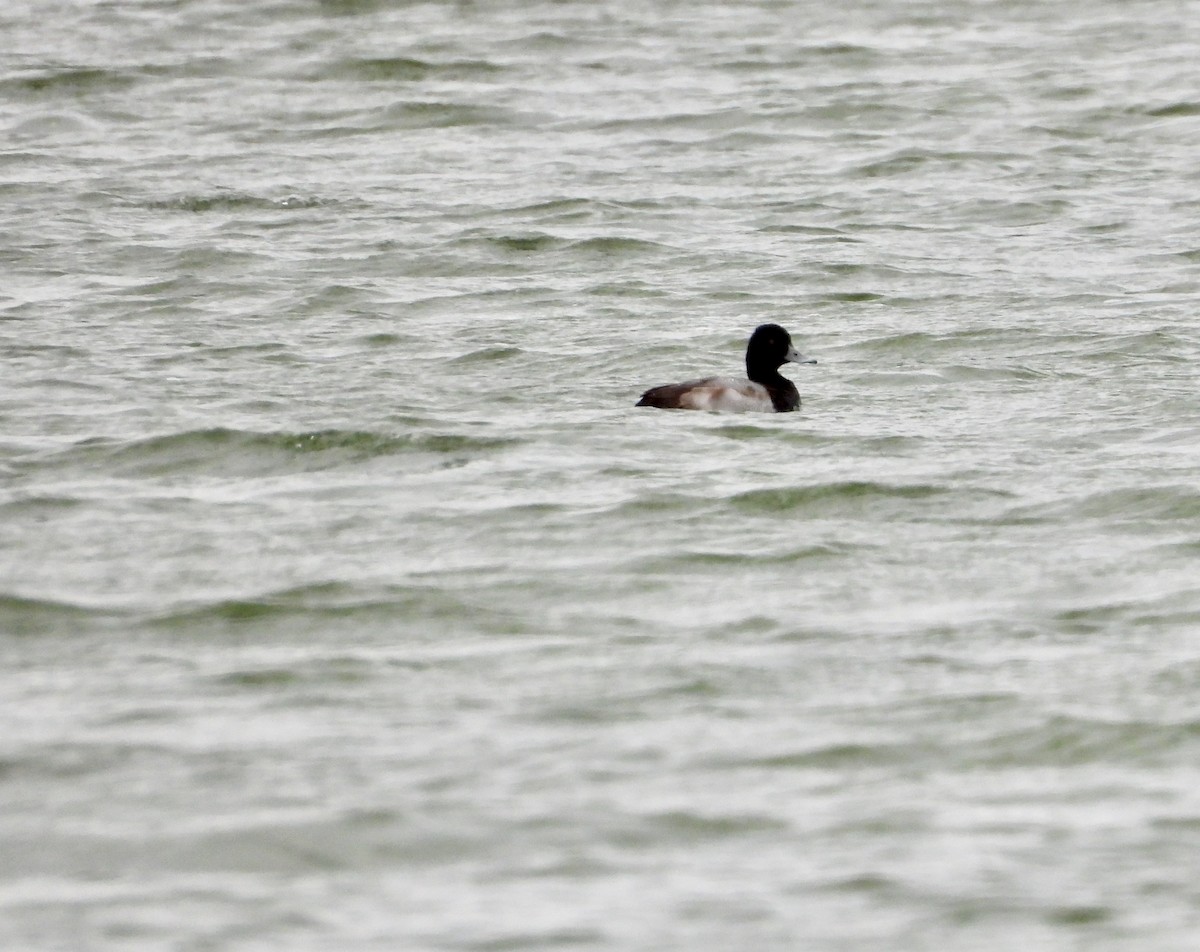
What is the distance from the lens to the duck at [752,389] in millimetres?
11500

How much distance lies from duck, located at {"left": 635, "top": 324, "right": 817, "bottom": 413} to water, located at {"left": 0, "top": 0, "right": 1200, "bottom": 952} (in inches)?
5.1

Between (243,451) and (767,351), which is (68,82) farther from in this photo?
(243,451)

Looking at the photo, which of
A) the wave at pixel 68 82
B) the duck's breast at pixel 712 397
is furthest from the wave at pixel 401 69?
the duck's breast at pixel 712 397

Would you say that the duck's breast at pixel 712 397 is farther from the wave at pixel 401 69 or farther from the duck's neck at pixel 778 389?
the wave at pixel 401 69

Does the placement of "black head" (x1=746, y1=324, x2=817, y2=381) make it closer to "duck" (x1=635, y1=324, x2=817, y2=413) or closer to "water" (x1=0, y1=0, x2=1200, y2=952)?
"duck" (x1=635, y1=324, x2=817, y2=413)

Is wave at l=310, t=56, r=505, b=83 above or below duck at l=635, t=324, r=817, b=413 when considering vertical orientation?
above

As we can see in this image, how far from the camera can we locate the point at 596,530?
958 cm

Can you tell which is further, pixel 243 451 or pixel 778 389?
pixel 778 389

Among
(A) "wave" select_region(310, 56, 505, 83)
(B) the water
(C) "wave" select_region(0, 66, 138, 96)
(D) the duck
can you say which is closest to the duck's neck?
(D) the duck

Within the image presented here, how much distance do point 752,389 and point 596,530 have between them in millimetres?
2266

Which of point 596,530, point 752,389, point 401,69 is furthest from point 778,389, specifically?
point 401,69

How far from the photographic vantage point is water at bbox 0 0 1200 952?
6199 mm

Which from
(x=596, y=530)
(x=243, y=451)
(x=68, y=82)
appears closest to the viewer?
(x=596, y=530)

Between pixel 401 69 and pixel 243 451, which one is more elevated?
pixel 401 69
